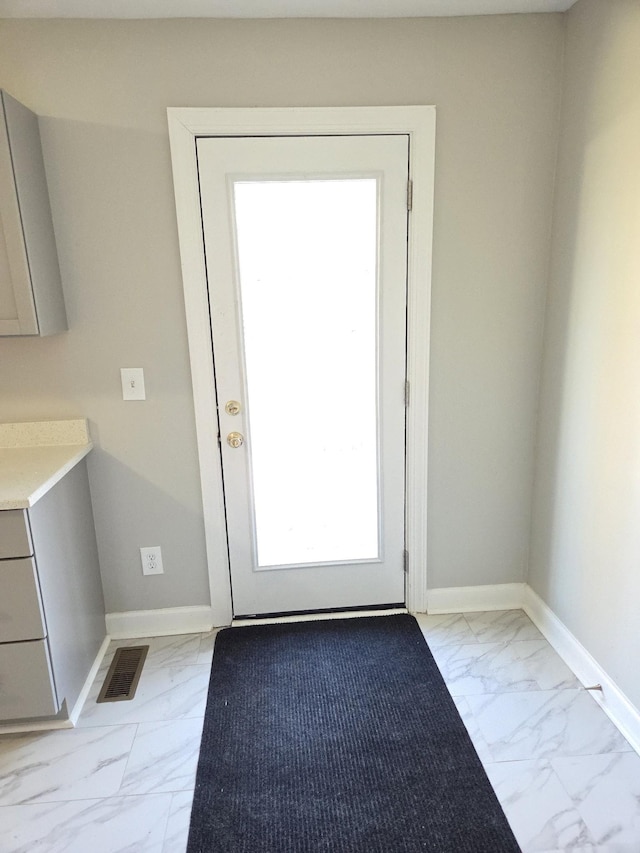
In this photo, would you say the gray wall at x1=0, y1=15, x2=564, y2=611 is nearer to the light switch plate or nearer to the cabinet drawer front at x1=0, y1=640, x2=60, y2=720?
the light switch plate

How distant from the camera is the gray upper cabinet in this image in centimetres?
174

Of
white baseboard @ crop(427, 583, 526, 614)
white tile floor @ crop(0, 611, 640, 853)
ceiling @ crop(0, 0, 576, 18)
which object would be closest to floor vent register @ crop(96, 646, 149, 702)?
white tile floor @ crop(0, 611, 640, 853)

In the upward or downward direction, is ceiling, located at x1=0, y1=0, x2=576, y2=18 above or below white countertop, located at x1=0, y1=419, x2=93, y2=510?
above

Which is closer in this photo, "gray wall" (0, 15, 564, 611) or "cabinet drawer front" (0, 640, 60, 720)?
"cabinet drawer front" (0, 640, 60, 720)

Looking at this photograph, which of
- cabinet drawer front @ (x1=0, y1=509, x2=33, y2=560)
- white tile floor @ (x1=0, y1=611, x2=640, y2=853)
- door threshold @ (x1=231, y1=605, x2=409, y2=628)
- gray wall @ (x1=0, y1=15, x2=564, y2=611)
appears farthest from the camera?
Answer: door threshold @ (x1=231, y1=605, x2=409, y2=628)

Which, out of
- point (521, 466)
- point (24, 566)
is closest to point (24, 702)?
point (24, 566)

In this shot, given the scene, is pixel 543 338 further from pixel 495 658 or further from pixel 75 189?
pixel 75 189

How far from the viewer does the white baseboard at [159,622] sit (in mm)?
2416

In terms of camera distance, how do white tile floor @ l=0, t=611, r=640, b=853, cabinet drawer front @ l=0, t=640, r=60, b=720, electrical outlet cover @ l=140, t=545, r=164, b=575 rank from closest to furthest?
white tile floor @ l=0, t=611, r=640, b=853 → cabinet drawer front @ l=0, t=640, r=60, b=720 → electrical outlet cover @ l=140, t=545, r=164, b=575

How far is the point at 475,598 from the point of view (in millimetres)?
2555

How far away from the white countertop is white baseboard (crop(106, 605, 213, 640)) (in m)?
0.78

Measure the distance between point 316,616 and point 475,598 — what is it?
74cm

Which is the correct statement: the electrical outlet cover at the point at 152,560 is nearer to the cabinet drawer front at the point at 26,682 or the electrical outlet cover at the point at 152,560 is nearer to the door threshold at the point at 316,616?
the door threshold at the point at 316,616

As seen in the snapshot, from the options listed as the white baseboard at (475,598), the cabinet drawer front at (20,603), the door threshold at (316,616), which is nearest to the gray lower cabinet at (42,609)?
the cabinet drawer front at (20,603)
